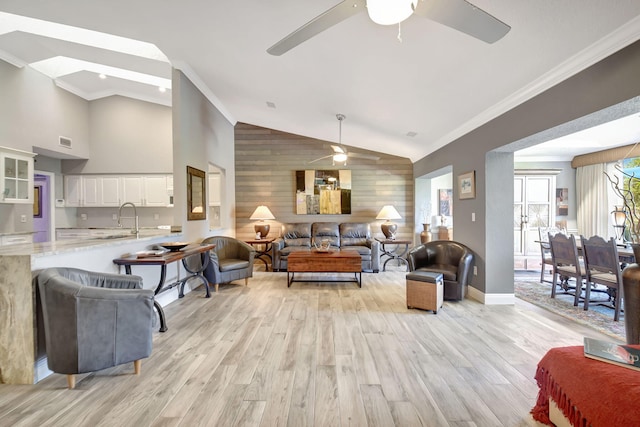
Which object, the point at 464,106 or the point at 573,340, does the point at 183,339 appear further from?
the point at 464,106

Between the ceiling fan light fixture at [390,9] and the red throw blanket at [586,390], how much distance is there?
6.35 feet

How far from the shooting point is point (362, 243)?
20.9ft

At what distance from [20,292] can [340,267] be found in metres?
3.61

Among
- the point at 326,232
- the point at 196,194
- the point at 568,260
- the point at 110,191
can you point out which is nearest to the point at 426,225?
the point at 326,232

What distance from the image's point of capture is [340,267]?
4703mm

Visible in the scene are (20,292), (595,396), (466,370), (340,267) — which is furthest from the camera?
(340,267)

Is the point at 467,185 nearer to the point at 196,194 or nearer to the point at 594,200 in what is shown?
the point at 594,200

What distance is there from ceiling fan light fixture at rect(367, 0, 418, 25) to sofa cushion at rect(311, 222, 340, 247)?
17.0 feet

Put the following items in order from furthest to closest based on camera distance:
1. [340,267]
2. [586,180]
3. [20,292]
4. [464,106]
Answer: [586,180], [340,267], [464,106], [20,292]

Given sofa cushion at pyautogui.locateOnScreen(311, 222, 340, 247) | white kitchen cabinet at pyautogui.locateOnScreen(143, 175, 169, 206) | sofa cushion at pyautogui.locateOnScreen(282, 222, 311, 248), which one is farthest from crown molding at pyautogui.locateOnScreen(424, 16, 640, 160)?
white kitchen cabinet at pyautogui.locateOnScreen(143, 175, 169, 206)

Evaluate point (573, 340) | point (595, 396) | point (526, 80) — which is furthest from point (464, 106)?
point (595, 396)

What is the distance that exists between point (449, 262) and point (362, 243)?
2.22 metres

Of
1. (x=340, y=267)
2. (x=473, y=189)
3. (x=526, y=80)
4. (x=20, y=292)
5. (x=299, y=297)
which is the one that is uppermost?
(x=526, y=80)

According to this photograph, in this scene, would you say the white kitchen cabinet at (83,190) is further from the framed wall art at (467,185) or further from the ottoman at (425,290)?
the framed wall art at (467,185)
